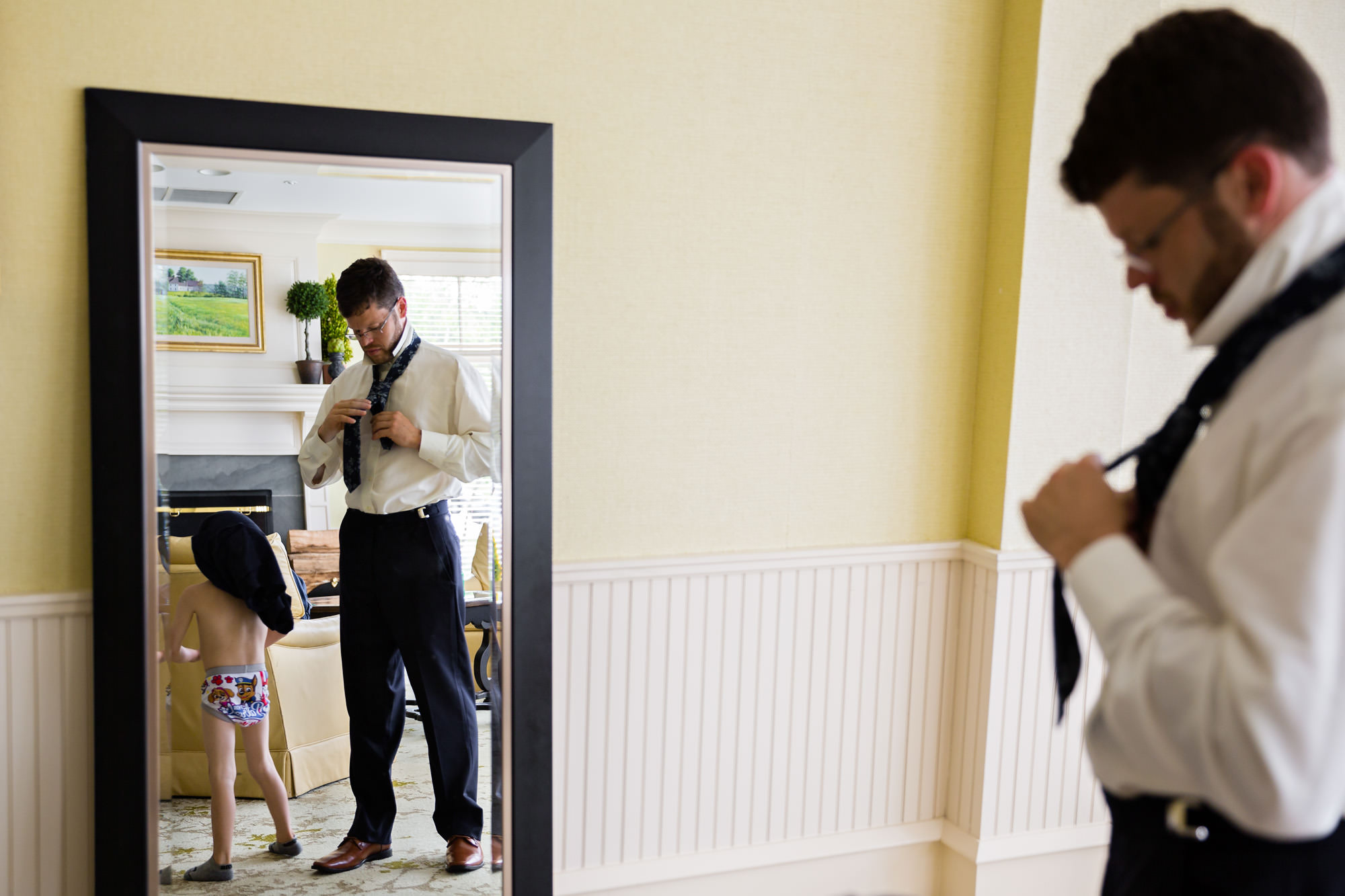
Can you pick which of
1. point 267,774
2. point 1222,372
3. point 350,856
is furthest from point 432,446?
point 1222,372

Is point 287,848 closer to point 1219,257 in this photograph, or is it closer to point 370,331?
point 370,331

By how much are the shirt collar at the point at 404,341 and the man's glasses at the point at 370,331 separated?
0.11 feet

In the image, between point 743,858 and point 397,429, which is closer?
point 397,429

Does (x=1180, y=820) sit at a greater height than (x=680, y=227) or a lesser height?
lesser

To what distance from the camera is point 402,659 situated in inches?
80.1

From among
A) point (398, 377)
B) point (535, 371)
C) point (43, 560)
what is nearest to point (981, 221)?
point (535, 371)

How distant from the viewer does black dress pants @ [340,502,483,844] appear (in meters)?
1.98

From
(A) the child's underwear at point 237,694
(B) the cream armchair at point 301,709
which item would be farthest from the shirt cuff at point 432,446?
(A) the child's underwear at point 237,694

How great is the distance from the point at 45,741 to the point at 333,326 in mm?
962

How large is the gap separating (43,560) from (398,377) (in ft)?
2.44

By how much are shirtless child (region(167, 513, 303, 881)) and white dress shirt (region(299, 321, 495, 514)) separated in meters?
0.21

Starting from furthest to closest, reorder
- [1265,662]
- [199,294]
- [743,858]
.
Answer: [743,858] < [199,294] < [1265,662]

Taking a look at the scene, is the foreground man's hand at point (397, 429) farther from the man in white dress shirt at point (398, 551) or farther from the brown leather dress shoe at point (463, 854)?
the brown leather dress shoe at point (463, 854)

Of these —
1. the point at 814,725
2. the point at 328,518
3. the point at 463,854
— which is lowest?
the point at 463,854
